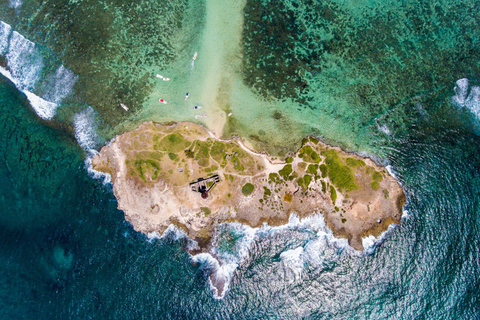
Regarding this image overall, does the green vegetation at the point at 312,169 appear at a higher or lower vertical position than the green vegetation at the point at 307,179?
higher

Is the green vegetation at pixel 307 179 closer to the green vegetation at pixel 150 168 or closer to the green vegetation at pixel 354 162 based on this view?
the green vegetation at pixel 354 162

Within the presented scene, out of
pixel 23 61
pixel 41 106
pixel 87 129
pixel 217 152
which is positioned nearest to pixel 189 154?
pixel 217 152

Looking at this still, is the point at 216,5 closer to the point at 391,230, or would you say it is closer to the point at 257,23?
the point at 257,23

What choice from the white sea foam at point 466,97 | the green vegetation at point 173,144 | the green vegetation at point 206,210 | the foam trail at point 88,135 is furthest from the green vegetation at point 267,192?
the white sea foam at point 466,97

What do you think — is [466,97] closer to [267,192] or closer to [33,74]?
[267,192]

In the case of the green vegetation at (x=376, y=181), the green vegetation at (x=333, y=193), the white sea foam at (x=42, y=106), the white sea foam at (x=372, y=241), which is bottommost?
the white sea foam at (x=372, y=241)

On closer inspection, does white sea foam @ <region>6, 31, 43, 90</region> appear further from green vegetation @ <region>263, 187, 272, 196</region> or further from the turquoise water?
green vegetation @ <region>263, 187, 272, 196</region>
